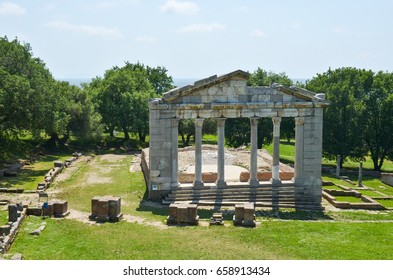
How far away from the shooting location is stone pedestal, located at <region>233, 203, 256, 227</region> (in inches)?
1017

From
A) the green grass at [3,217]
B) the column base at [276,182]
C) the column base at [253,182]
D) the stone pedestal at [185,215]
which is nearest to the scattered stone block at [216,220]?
the stone pedestal at [185,215]

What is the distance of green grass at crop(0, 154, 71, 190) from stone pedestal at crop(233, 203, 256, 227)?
16.7 m

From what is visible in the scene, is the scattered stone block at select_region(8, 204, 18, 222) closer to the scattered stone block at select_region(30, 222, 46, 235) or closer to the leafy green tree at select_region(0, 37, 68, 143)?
the scattered stone block at select_region(30, 222, 46, 235)

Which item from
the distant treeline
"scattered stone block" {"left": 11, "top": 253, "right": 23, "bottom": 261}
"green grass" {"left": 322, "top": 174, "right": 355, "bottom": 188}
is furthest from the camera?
"green grass" {"left": 322, "top": 174, "right": 355, "bottom": 188}

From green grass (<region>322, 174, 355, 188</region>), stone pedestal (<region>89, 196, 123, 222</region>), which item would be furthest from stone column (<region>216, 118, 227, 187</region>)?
green grass (<region>322, 174, 355, 188</region>)

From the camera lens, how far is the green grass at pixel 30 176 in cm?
3628

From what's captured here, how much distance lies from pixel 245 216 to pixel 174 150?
25.1 feet

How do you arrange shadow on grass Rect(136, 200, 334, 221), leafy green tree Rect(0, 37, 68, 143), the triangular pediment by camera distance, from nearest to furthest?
shadow on grass Rect(136, 200, 334, 221) < the triangular pediment < leafy green tree Rect(0, 37, 68, 143)

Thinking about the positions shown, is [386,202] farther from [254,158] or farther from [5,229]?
[5,229]

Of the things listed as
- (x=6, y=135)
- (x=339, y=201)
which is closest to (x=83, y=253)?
(x=339, y=201)

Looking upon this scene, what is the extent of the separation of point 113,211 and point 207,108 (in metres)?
9.17

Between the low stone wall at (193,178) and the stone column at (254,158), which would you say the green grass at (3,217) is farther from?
the stone column at (254,158)

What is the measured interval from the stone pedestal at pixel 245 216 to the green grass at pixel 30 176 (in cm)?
1668

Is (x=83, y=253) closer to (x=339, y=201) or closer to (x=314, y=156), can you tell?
(x=314, y=156)
